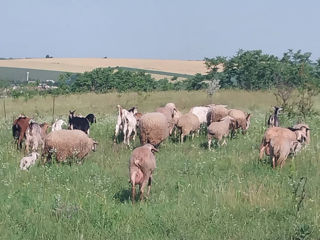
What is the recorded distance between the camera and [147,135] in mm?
14203

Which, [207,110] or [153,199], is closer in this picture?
[153,199]

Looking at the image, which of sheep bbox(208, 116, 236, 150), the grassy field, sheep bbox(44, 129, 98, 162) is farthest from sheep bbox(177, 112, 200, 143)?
sheep bbox(44, 129, 98, 162)

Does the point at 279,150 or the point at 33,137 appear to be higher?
the point at 279,150

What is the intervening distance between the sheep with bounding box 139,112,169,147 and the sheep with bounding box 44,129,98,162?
2712mm

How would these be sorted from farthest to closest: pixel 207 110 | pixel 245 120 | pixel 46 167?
pixel 207 110 → pixel 245 120 → pixel 46 167

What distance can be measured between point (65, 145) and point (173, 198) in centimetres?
426

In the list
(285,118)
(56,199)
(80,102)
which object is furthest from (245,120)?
(80,102)

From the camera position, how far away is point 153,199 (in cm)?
812

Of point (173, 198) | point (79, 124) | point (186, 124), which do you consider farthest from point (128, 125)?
point (173, 198)

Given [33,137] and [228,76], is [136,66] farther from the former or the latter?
[33,137]

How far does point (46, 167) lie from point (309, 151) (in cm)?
627

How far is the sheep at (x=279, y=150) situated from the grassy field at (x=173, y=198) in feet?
0.83

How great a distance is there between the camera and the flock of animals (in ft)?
27.4

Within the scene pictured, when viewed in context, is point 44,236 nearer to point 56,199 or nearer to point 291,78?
point 56,199
